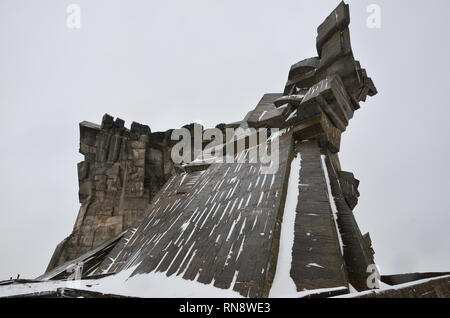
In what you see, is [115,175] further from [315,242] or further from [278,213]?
[315,242]

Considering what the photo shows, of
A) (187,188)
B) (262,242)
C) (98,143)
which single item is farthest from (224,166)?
(98,143)

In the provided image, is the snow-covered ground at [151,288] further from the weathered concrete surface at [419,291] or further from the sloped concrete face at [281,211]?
the weathered concrete surface at [419,291]

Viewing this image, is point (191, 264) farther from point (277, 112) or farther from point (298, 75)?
point (298, 75)

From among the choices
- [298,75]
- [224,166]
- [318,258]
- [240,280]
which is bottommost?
[240,280]

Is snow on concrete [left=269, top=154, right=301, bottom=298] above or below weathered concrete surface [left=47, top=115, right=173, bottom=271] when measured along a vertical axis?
below

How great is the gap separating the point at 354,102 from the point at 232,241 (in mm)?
4645

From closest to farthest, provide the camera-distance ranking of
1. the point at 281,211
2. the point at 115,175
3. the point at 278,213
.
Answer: the point at 278,213
the point at 281,211
the point at 115,175

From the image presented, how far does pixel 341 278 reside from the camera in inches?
79.1

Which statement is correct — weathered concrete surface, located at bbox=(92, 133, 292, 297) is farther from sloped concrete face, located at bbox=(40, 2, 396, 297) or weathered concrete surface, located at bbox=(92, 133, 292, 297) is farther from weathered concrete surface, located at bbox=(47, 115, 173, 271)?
weathered concrete surface, located at bbox=(47, 115, 173, 271)

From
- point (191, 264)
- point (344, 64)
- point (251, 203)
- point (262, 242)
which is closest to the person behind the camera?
point (262, 242)

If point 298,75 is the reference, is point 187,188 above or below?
below

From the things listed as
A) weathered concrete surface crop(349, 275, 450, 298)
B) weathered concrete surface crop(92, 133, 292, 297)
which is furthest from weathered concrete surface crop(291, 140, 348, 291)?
weathered concrete surface crop(349, 275, 450, 298)


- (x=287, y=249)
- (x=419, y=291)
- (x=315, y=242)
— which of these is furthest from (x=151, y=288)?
(x=419, y=291)

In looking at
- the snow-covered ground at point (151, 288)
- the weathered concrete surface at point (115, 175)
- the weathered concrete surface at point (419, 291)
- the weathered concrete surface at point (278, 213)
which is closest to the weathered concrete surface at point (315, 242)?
the weathered concrete surface at point (278, 213)
